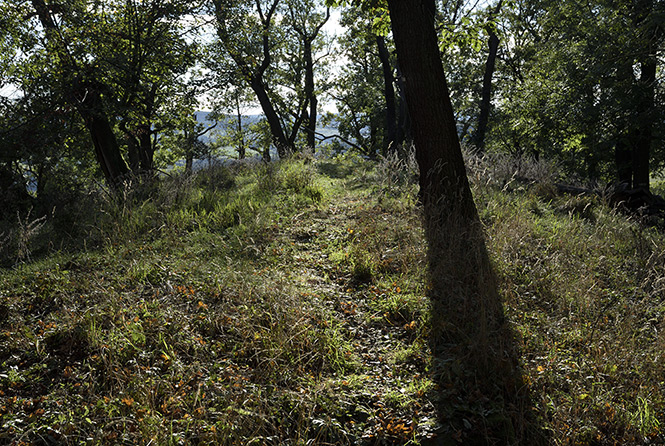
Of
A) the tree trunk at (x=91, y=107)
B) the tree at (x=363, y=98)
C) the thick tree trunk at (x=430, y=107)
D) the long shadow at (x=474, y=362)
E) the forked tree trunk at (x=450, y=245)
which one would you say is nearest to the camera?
the long shadow at (x=474, y=362)

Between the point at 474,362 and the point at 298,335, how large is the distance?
4.51 ft

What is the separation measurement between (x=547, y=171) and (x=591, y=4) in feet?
23.8

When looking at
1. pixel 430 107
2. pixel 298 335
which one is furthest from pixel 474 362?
pixel 430 107

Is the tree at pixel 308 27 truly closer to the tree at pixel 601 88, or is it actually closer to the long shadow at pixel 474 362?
the tree at pixel 601 88

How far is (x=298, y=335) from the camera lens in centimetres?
313

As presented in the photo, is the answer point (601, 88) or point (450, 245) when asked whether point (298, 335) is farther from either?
point (601, 88)

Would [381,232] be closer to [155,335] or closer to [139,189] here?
[155,335]

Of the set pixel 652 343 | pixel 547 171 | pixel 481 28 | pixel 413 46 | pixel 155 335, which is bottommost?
pixel 652 343

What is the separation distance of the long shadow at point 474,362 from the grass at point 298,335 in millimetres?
25

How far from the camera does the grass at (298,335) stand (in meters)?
2.44

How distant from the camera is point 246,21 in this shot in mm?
11445

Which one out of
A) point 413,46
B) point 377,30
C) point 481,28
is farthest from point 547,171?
point 413,46

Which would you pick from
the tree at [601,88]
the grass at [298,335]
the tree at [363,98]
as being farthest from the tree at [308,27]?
the grass at [298,335]

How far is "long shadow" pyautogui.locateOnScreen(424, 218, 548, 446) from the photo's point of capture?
2.43 metres
